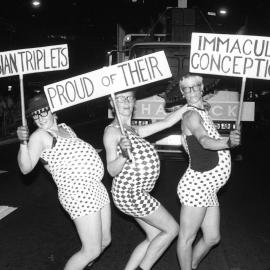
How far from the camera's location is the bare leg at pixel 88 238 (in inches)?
132

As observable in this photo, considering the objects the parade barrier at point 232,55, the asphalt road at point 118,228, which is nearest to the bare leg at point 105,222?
the asphalt road at point 118,228

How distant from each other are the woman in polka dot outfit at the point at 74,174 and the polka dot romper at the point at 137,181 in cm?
Answer: 20

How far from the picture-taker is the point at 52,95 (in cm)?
355

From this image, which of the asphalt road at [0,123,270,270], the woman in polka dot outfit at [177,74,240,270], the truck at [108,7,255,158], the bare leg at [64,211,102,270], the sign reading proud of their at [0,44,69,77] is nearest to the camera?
the bare leg at [64,211,102,270]

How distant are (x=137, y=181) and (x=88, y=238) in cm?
59

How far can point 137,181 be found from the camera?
3381mm

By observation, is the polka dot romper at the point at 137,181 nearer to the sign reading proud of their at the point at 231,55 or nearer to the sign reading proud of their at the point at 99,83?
the sign reading proud of their at the point at 99,83

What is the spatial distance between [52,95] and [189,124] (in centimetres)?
116

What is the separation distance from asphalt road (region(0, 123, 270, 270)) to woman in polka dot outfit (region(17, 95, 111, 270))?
1042 millimetres

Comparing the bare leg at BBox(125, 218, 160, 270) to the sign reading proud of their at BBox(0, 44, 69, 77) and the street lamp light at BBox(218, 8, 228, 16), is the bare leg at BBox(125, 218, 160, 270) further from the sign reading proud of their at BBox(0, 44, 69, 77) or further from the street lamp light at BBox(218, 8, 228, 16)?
the street lamp light at BBox(218, 8, 228, 16)

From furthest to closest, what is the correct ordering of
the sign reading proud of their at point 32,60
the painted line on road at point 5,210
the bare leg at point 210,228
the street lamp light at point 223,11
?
the street lamp light at point 223,11 < the painted line on road at point 5,210 < the sign reading proud of their at point 32,60 < the bare leg at point 210,228

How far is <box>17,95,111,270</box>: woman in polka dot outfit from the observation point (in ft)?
11.0

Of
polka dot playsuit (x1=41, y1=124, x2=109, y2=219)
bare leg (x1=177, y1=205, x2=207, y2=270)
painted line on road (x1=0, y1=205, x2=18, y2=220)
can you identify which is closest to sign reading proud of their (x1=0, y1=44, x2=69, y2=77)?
polka dot playsuit (x1=41, y1=124, x2=109, y2=219)

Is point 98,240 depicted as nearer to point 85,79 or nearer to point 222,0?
point 85,79
